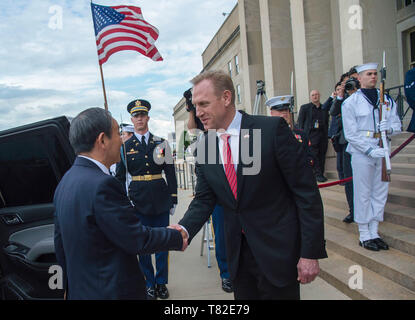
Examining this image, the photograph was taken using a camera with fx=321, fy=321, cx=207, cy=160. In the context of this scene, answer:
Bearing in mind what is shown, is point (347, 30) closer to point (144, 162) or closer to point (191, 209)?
point (144, 162)

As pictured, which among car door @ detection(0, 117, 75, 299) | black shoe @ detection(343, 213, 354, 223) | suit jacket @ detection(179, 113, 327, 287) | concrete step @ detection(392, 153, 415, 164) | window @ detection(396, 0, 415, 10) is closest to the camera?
suit jacket @ detection(179, 113, 327, 287)

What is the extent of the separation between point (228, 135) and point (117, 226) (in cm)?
92

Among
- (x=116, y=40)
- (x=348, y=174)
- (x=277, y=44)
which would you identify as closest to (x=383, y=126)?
(x=348, y=174)

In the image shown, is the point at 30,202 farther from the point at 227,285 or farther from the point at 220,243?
the point at 227,285

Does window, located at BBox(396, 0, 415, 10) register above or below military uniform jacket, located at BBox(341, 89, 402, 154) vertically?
above

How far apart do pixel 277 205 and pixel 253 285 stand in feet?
1.99

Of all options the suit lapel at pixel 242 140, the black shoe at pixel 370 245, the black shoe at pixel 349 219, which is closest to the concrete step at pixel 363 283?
the black shoe at pixel 370 245

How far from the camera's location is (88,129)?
1814mm

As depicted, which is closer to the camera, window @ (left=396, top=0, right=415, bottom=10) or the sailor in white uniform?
the sailor in white uniform

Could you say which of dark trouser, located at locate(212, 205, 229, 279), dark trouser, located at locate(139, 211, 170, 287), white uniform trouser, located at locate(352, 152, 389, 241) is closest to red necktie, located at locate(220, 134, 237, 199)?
dark trouser, located at locate(212, 205, 229, 279)

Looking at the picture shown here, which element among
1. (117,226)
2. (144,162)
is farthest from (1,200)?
(117,226)

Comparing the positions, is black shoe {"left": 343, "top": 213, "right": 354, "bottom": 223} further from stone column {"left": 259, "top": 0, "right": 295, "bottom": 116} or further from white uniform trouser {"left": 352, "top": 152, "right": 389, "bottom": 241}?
stone column {"left": 259, "top": 0, "right": 295, "bottom": 116}

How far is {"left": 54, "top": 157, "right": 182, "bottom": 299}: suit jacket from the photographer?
167 centimetres
